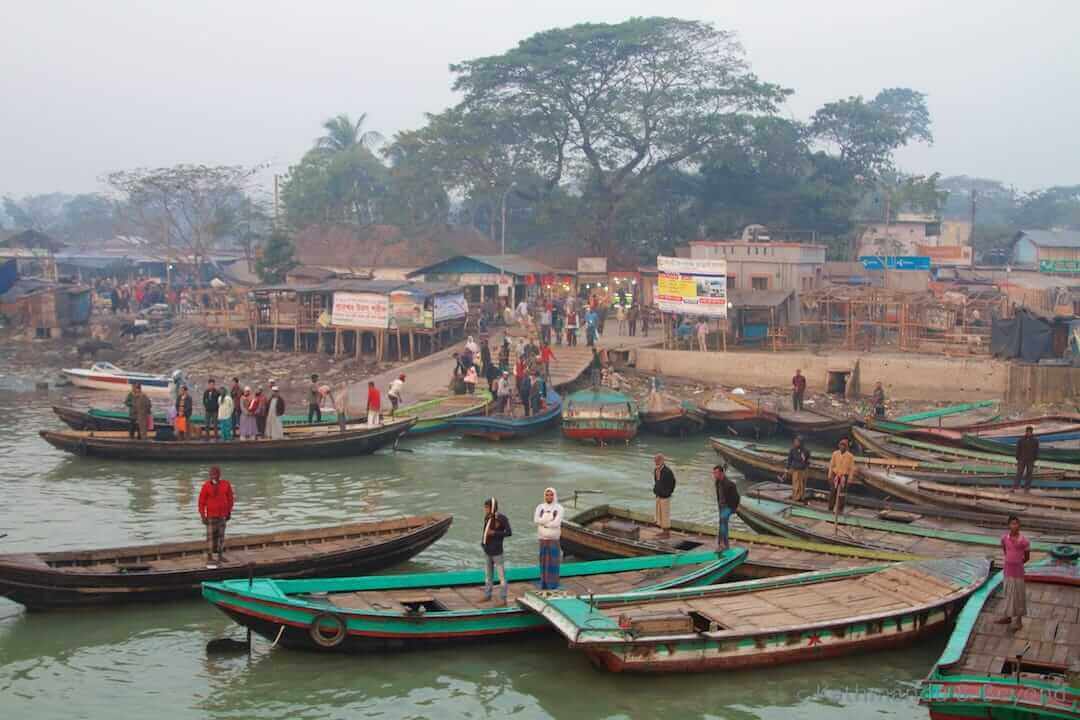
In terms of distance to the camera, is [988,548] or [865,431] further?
[865,431]

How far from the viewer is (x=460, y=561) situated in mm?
16125

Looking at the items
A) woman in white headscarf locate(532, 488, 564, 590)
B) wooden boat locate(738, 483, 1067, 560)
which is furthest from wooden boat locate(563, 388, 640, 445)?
woman in white headscarf locate(532, 488, 564, 590)

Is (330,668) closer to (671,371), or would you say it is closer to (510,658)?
(510,658)

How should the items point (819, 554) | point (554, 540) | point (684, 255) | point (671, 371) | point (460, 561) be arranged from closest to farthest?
point (554, 540) < point (819, 554) < point (460, 561) < point (671, 371) < point (684, 255)

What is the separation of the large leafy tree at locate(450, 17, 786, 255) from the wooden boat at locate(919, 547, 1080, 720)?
3628 cm

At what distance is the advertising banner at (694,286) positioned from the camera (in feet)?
109

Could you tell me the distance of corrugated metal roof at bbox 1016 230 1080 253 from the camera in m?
44.2

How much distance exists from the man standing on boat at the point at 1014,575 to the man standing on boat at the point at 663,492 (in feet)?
14.3

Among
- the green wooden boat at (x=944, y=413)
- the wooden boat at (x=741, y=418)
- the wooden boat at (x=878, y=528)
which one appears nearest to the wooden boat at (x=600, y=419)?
the wooden boat at (x=741, y=418)

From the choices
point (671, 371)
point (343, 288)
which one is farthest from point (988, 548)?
point (343, 288)

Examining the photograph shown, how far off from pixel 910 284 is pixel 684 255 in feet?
29.2

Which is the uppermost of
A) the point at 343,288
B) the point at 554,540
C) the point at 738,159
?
the point at 738,159

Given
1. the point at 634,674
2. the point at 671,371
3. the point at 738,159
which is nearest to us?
the point at 634,674

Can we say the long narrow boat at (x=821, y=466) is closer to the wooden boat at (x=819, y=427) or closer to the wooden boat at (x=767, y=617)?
the wooden boat at (x=819, y=427)
